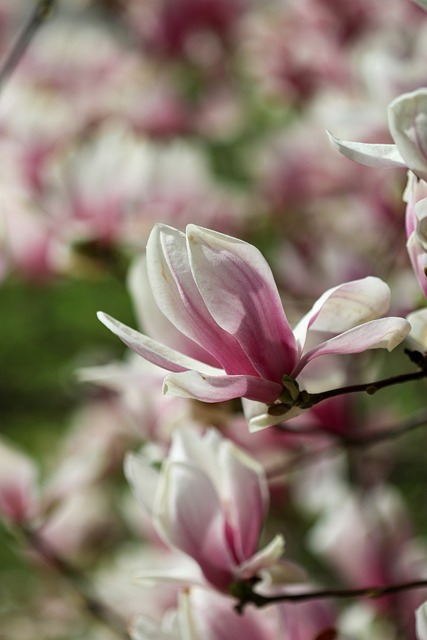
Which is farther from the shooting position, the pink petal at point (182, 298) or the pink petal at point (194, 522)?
the pink petal at point (194, 522)

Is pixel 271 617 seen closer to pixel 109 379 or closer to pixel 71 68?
pixel 109 379

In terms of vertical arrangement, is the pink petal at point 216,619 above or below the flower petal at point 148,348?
below

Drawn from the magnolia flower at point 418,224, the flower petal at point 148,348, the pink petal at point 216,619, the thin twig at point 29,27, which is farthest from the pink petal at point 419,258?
the thin twig at point 29,27

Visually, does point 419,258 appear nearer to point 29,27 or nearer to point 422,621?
point 422,621

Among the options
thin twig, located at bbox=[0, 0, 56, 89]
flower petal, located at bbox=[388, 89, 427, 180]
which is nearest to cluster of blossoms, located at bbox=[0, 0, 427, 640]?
flower petal, located at bbox=[388, 89, 427, 180]

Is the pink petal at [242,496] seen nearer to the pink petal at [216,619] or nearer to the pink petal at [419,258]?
the pink petal at [216,619]

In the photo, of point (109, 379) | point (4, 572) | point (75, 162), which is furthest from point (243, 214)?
point (4, 572)

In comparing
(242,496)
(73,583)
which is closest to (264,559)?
(242,496)

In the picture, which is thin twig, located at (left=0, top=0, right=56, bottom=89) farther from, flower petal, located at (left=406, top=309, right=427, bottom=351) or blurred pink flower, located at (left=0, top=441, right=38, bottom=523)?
flower petal, located at (left=406, top=309, right=427, bottom=351)
